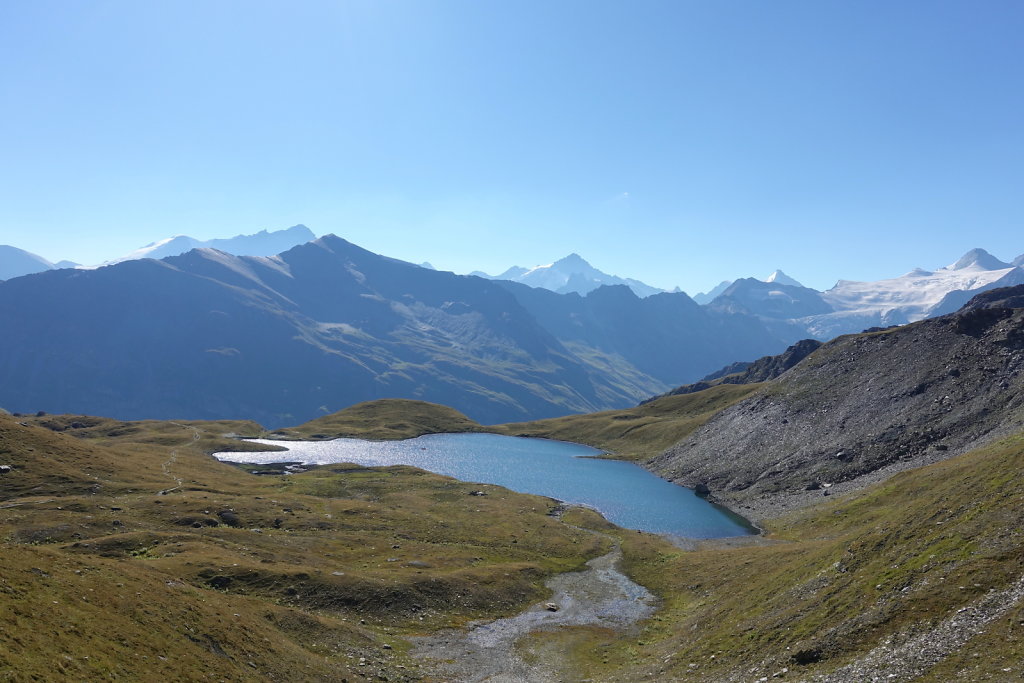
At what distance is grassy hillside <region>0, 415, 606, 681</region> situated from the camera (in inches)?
1328

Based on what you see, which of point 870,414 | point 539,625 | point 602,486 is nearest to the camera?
point 539,625

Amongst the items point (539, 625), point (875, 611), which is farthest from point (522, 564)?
point (875, 611)

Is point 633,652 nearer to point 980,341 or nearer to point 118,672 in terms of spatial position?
point 118,672

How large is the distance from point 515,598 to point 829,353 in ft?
507

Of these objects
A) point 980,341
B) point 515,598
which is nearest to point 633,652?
point 515,598

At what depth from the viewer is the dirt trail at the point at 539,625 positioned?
48031 millimetres

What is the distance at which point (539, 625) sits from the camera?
6091 centimetres

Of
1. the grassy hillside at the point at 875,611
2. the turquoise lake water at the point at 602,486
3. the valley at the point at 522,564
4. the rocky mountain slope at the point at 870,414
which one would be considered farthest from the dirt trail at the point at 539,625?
the rocky mountain slope at the point at 870,414

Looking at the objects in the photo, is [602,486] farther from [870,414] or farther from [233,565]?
[233,565]

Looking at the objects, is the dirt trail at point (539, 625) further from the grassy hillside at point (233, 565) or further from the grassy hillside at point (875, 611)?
the grassy hillside at point (875, 611)

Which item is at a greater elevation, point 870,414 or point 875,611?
point 870,414

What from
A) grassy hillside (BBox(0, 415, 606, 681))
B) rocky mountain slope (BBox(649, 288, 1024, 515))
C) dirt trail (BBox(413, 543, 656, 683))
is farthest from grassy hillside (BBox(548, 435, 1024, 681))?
rocky mountain slope (BBox(649, 288, 1024, 515))

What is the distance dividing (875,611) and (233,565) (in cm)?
5642

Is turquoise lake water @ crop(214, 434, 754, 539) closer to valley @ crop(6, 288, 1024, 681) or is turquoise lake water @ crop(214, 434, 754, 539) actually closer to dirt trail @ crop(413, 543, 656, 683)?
valley @ crop(6, 288, 1024, 681)
